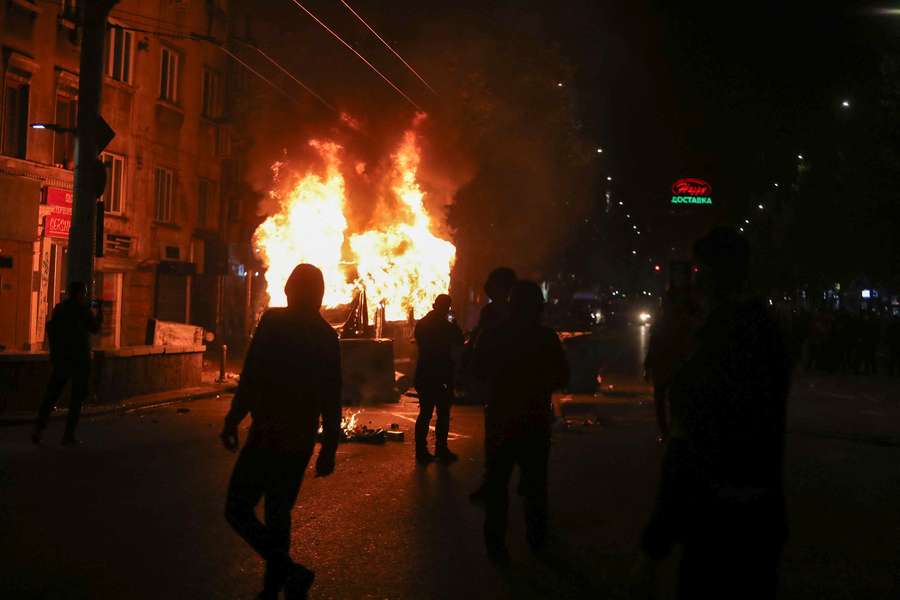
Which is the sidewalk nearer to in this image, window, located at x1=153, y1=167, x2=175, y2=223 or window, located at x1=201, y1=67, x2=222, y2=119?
window, located at x1=153, y1=167, x2=175, y2=223

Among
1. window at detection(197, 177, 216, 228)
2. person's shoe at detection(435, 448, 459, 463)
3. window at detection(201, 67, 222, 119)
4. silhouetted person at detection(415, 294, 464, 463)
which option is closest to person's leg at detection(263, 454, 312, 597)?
silhouetted person at detection(415, 294, 464, 463)

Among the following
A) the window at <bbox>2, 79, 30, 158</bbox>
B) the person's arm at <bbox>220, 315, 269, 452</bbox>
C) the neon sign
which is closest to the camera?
the person's arm at <bbox>220, 315, 269, 452</bbox>

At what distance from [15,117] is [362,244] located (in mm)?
8997

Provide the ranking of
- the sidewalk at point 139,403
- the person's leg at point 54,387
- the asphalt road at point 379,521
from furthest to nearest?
the sidewalk at point 139,403
the person's leg at point 54,387
the asphalt road at point 379,521

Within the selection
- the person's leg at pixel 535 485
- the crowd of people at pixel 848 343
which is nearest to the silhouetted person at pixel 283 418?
the person's leg at pixel 535 485

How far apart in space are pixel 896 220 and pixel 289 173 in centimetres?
1483

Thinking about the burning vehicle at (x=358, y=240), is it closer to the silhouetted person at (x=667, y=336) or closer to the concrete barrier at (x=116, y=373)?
the concrete barrier at (x=116, y=373)

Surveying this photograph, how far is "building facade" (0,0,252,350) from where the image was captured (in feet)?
75.2

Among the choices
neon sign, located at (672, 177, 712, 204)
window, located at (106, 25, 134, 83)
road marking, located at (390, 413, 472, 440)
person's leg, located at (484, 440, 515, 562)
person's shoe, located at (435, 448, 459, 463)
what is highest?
neon sign, located at (672, 177, 712, 204)

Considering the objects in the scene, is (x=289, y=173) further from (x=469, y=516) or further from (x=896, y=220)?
(x=469, y=516)

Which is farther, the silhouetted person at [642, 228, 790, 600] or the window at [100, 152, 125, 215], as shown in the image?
the window at [100, 152, 125, 215]

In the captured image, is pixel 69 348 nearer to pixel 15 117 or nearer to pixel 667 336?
pixel 667 336

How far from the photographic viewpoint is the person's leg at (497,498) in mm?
Answer: 6543

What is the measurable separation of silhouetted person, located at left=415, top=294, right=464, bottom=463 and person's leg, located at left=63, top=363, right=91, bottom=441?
3.68m
